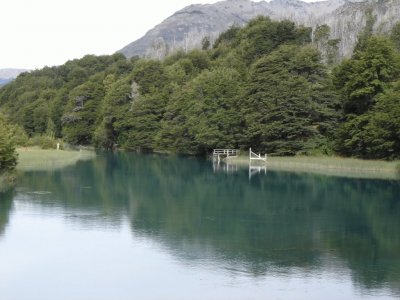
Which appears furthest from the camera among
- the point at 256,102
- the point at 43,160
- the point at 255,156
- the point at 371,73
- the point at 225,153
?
the point at 225,153

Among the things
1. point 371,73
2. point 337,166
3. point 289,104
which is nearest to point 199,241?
point 337,166

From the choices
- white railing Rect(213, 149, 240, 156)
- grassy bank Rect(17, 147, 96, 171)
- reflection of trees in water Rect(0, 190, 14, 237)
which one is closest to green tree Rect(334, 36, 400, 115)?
white railing Rect(213, 149, 240, 156)

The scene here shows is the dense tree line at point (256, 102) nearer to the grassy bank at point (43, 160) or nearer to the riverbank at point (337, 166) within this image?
the riverbank at point (337, 166)

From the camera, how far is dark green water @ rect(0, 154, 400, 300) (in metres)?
14.9

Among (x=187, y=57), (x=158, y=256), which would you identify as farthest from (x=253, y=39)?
(x=158, y=256)

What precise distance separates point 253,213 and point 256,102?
31163mm

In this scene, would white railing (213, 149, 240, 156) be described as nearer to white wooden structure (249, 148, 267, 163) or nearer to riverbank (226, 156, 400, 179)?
white wooden structure (249, 148, 267, 163)

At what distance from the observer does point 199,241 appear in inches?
800

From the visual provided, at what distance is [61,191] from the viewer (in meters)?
33.2

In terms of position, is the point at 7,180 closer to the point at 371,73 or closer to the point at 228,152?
the point at 228,152

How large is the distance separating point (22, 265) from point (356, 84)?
41320 mm

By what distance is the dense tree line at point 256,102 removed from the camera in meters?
50.8

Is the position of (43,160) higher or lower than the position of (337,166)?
higher

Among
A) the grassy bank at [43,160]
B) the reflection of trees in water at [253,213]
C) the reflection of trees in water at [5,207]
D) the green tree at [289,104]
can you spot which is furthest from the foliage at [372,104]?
the reflection of trees in water at [5,207]
